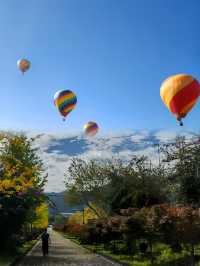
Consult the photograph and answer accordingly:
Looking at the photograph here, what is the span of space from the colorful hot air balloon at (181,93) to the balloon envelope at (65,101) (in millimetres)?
14682

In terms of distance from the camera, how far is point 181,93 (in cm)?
2686

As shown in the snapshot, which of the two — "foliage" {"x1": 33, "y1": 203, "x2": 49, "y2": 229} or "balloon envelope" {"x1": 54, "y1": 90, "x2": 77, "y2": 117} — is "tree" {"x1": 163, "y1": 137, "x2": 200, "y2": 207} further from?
"foliage" {"x1": 33, "y1": 203, "x2": 49, "y2": 229}

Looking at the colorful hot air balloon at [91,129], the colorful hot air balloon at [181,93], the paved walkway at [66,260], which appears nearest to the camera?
the colorful hot air balloon at [181,93]

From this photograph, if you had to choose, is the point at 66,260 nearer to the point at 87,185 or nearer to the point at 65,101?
the point at 65,101

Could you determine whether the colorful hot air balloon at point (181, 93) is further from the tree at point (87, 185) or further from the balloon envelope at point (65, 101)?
the tree at point (87, 185)

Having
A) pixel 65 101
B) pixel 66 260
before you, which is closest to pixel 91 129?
pixel 65 101

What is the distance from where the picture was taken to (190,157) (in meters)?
36.5

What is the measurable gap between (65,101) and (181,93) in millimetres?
16090

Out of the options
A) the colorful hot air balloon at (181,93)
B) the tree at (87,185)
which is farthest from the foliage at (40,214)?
the colorful hot air balloon at (181,93)

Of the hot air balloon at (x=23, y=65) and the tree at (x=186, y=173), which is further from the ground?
the hot air balloon at (x=23, y=65)

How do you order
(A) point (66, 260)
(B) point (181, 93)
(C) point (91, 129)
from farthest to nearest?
(C) point (91, 129) < (A) point (66, 260) < (B) point (181, 93)

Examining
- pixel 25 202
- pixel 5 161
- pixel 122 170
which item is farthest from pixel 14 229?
pixel 122 170

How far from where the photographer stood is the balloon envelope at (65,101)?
134 feet

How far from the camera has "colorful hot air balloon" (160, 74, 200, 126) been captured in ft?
88.5
